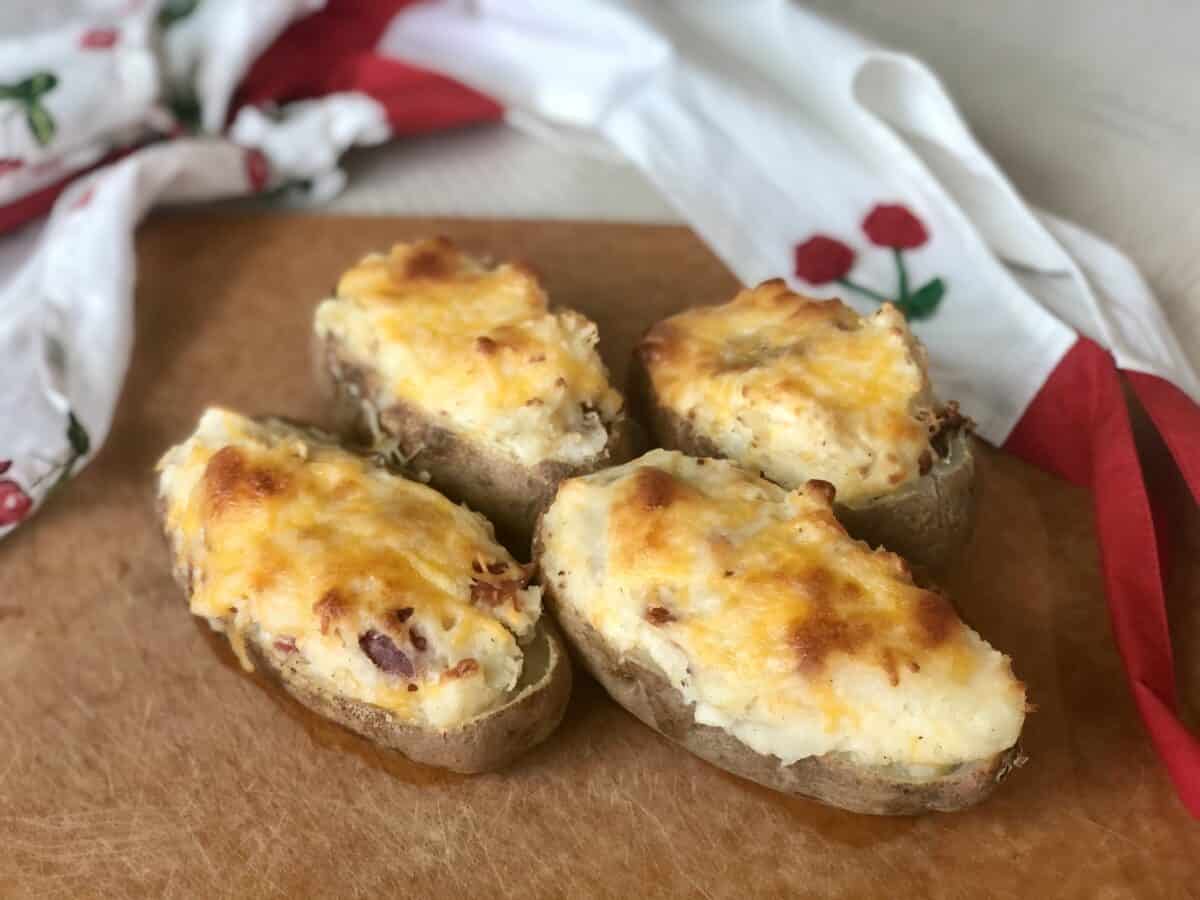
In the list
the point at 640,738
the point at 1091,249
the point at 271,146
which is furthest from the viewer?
the point at 271,146

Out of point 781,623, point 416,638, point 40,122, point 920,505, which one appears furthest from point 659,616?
point 40,122

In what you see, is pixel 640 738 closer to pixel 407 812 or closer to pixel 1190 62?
pixel 407 812

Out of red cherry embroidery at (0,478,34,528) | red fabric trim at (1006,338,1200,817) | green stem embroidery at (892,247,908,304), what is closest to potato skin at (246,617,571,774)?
red cherry embroidery at (0,478,34,528)

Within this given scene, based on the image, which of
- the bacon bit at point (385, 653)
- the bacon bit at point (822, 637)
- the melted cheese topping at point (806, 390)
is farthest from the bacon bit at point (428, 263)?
the bacon bit at point (822, 637)

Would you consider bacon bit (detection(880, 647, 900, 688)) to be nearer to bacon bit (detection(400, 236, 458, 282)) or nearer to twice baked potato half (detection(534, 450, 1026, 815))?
twice baked potato half (detection(534, 450, 1026, 815))

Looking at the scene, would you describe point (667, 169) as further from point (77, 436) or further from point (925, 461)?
point (77, 436)

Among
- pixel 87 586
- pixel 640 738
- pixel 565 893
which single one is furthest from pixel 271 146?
pixel 565 893
